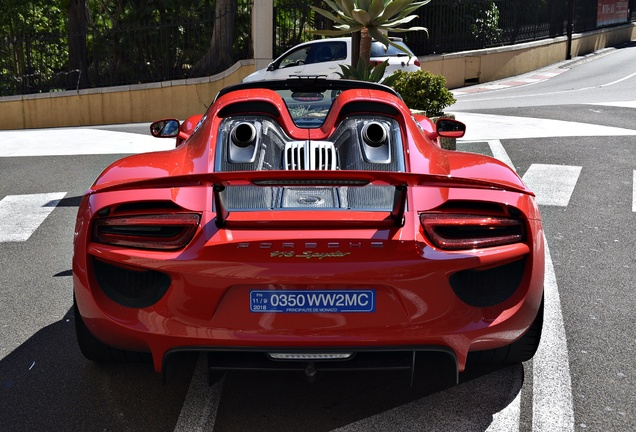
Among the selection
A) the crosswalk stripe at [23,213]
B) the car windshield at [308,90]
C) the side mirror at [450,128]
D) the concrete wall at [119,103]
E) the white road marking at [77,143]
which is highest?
the car windshield at [308,90]

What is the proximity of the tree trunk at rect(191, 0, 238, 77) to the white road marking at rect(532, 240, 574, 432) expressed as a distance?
17.5m

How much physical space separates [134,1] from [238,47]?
14.4 feet

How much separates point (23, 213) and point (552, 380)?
5558 millimetres

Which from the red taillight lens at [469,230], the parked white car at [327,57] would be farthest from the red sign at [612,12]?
the red taillight lens at [469,230]

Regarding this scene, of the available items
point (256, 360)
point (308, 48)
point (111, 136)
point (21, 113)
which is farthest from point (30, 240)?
point (21, 113)

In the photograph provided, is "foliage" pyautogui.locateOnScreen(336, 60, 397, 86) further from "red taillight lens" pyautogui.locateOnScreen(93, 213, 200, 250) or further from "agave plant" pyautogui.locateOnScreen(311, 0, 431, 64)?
"red taillight lens" pyautogui.locateOnScreen(93, 213, 200, 250)

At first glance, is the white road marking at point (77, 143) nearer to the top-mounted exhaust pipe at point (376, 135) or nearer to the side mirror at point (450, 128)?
the side mirror at point (450, 128)

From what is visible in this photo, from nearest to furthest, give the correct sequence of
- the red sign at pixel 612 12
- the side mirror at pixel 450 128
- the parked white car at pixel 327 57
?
the side mirror at pixel 450 128 → the parked white car at pixel 327 57 → the red sign at pixel 612 12

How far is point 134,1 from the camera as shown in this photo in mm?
25312

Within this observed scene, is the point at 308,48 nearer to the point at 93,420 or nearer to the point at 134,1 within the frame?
the point at 134,1

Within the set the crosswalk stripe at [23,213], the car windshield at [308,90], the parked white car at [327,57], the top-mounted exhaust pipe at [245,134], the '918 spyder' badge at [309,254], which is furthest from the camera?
the parked white car at [327,57]

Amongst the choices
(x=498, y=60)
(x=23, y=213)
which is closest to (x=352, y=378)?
(x=23, y=213)

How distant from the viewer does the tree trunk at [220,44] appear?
21.9 m

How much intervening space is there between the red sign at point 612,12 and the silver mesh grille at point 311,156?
117 ft
